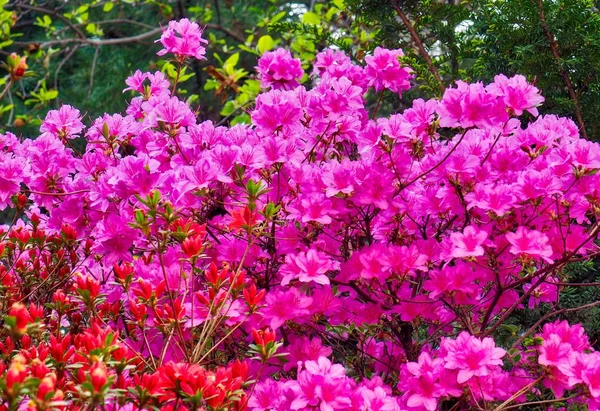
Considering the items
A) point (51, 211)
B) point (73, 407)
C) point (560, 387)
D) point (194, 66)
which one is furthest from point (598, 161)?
point (194, 66)

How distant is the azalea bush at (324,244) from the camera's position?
167 cm

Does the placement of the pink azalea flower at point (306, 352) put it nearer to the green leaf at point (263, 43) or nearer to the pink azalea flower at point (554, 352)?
the pink azalea flower at point (554, 352)

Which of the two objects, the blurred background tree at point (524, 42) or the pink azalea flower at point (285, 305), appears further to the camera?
the blurred background tree at point (524, 42)

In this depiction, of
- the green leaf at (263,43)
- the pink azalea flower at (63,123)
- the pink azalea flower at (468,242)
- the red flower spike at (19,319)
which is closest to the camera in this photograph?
the red flower spike at (19,319)

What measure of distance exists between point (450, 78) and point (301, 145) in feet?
4.56

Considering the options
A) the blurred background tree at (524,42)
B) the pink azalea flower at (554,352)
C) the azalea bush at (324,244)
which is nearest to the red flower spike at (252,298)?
the azalea bush at (324,244)

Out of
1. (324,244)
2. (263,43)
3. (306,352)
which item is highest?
(263,43)

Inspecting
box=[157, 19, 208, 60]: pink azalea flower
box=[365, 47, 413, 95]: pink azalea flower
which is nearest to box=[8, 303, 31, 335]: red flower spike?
box=[157, 19, 208, 60]: pink azalea flower

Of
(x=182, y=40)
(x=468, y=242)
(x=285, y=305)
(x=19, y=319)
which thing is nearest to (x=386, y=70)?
Result: (x=182, y=40)

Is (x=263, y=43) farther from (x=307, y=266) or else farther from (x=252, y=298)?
(x=252, y=298)

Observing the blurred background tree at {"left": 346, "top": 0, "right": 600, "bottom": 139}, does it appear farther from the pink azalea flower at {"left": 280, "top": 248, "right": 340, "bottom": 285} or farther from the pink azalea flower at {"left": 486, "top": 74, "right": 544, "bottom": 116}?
the pink azalea flower at {"left": 280, "top": 248, "right": 340, "bottom": 285}

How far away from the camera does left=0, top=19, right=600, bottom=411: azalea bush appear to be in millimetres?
1667

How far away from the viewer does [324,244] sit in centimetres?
194

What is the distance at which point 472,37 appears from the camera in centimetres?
328
